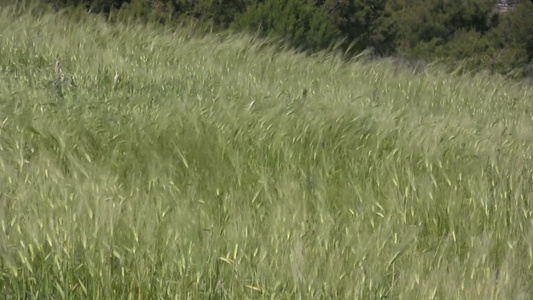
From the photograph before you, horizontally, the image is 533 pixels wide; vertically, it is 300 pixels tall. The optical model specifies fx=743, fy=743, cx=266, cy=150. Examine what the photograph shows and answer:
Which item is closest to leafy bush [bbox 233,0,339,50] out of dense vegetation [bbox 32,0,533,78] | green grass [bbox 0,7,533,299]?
dense vegetation [bbox 32,0,533,78]

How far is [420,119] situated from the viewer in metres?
3.65

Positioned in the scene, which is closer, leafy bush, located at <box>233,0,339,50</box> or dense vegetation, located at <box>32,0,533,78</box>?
dense vegetation, located at <box>32,0,533,78</box>

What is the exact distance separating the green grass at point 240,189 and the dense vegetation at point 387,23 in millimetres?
5921

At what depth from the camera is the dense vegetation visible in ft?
48.2

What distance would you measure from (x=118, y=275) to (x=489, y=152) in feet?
5.94

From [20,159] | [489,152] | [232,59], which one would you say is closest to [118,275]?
[20,159]

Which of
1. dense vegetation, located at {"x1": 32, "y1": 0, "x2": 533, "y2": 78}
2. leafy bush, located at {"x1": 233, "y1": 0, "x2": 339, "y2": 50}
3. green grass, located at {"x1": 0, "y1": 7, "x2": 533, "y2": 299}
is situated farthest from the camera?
leafy bush, located at {"x1": 233, "y1": 0, "x2": 339, "y2": 50}

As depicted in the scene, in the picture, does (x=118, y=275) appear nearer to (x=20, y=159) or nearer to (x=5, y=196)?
(x=5, y=196)

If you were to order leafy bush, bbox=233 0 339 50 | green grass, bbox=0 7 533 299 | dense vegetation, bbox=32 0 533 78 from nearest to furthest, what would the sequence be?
green grass, bbox=0 7 533 299, dense vegetation, bbox=32 0 533 78, leafy bush, bbox=233 0 339 50

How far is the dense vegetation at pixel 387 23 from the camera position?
14.7 m

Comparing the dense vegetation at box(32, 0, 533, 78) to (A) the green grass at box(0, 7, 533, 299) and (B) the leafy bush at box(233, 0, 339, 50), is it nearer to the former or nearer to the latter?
(B) the leafy bush at box(233, 0, 339, 50)

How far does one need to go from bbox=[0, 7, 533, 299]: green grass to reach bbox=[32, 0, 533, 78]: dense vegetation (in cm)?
592

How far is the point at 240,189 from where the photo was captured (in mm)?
2568

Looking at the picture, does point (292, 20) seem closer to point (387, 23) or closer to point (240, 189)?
point (240, 189)
